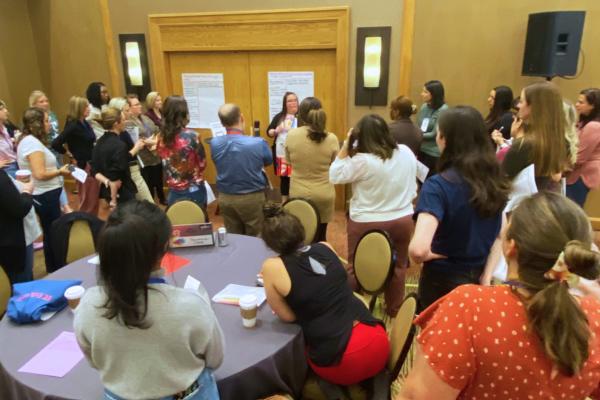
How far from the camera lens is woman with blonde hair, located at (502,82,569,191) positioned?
2.11 m

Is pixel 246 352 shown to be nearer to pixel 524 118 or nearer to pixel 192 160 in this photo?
pixel 524 118

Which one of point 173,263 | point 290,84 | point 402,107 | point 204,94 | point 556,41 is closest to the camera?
point 173,263

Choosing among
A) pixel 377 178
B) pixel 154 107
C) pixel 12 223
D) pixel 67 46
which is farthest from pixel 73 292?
pixel 67 46

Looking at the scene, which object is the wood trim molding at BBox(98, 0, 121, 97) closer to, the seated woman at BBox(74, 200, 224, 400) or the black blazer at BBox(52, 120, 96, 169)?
the black blazer at BBox(52, 120, 96, 169)

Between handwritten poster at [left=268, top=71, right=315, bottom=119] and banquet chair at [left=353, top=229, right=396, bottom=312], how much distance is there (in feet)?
9.66

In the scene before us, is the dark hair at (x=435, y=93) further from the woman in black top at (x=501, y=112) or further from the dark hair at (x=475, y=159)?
the dark hair at (x=475, y=159)

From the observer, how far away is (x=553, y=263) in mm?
908

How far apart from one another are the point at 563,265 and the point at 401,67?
4.12 m

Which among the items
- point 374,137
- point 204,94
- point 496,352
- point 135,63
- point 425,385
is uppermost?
point 135,63

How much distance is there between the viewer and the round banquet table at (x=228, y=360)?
5.12 ft

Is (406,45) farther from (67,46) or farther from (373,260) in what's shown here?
(67,46)

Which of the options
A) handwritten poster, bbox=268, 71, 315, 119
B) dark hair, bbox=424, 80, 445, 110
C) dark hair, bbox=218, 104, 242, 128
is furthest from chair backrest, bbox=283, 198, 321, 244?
handwritten poster, bbox=268, 71, 315, 119

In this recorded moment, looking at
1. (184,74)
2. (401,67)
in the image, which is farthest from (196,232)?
(184,74)

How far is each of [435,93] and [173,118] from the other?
263 centimetres
